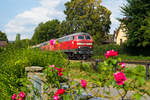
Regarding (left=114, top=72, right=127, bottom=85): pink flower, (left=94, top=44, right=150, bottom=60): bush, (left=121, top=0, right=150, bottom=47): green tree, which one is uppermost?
(left=121, top=0, right=150, bottom=47): green tree

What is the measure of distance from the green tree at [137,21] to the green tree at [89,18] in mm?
12180

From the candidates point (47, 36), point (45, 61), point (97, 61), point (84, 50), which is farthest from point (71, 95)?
point (47, 36)

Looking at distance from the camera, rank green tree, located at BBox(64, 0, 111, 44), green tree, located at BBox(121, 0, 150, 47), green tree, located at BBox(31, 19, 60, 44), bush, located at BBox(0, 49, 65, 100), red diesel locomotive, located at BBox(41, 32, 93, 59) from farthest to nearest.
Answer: green tree, located at BBox(31, 19, 60, 44) < green tree, located at BBox(64, 0, 111, 44) < green tree, located at BBox(121, 0, 150, 47) < red diesel locomotive, located at BBox(41, 32, 93, 59) < bush, located at BBox(0, 49, 65, 100)

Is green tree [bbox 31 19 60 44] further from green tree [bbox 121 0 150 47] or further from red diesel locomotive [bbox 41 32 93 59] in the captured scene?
red diesel locomotive [bbox 41 32 93 59]

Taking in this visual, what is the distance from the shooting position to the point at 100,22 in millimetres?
39250

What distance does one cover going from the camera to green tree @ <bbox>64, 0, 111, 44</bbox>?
127 feet

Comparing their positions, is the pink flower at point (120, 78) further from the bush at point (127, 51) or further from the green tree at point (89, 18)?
the green tree at point (89, 18)

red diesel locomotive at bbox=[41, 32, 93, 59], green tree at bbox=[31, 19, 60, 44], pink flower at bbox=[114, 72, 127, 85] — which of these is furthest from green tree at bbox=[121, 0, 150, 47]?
green tree at bbox=[31, 19, 60, 44]

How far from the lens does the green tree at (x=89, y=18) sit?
1522 inches

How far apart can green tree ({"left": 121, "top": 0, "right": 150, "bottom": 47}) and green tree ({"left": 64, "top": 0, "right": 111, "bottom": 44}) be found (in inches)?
480

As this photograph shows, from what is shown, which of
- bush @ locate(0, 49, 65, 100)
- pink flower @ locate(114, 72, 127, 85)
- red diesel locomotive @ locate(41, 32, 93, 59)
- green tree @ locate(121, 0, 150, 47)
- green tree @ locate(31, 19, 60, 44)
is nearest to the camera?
pink flower @ locate(114, 72, 127, 85)

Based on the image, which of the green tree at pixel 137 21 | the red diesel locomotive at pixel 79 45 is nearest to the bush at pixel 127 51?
the green tree at pixel 137 21

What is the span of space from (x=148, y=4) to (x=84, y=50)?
11155mm

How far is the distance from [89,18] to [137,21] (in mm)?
15350
